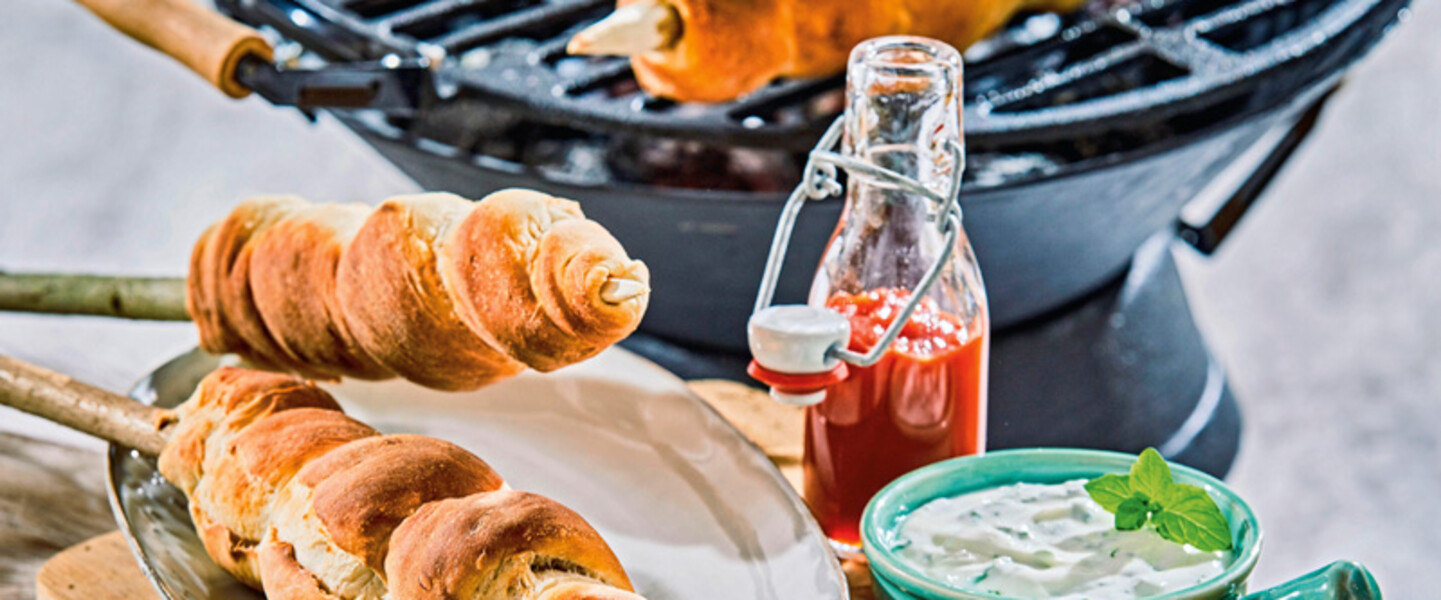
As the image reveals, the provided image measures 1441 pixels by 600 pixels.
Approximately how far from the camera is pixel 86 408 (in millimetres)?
939

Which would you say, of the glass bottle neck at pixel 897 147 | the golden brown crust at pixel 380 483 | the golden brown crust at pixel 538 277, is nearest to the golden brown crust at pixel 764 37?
the glass bottle neck at pixel 897 147

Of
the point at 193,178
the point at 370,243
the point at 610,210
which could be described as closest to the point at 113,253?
the point at 193,178

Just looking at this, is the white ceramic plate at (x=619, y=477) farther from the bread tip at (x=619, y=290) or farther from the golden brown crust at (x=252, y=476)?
the bread tip at (x=619, y=290)

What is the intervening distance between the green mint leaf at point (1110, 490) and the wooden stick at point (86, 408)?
1.87 feet

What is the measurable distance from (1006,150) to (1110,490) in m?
0.67

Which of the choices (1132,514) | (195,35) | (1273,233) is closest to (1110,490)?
(1132,514)

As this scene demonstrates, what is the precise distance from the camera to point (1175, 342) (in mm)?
1578

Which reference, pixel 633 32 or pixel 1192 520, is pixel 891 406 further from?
pixel 633 32

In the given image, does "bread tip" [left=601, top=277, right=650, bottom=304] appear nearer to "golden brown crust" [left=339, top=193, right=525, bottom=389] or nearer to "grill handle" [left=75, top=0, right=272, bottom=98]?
"golden brown crust" [left=339, top=193, right=525, bottom=389]

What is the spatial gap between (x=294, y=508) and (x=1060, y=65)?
0.89 meters

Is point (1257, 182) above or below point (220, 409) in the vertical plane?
below

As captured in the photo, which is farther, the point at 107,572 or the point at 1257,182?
the point at 1257,182

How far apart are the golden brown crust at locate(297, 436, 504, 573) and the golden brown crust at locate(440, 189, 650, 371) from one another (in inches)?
2.9

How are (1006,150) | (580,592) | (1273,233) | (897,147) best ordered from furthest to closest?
1. (1273,233)
2. (1006,150)
3. (897,147)
4. (580,592)
